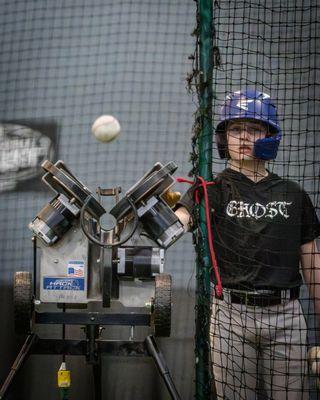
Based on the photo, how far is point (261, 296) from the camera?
276 centimetres

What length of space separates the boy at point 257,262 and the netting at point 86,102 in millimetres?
1147

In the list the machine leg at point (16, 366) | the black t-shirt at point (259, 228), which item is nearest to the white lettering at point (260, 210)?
the black t-shirt at point (259, 228)

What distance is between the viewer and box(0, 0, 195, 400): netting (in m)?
4.08

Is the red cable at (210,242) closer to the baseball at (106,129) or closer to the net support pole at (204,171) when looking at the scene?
the net support pole at (204,171)

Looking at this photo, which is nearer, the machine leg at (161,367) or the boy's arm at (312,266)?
the boy's arm at (312,266)

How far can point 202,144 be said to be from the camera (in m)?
3.00

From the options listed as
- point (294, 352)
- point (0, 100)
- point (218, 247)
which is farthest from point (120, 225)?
point (0, 100)

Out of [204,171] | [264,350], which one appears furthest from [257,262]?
[204,171]

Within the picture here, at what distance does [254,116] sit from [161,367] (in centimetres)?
117

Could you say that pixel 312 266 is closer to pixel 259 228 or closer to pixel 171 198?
pixel 259 228

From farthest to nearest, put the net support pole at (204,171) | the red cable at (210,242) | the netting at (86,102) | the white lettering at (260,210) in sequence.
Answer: the netting at (86,102), the net support pole at (204,171), the white lettering at (260,210), the red cable at (210,242)

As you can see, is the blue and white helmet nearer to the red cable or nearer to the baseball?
the red cable

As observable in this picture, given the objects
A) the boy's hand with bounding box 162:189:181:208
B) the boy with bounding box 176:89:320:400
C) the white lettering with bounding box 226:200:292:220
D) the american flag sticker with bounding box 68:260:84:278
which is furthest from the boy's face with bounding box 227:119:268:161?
the american flag sticker with bounding box 68:260:84:278

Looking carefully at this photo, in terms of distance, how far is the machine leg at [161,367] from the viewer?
299cm
